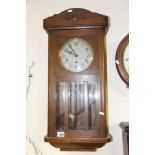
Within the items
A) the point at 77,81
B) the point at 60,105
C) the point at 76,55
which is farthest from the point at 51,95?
the point at 76,55

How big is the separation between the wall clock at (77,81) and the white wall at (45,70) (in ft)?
0.65

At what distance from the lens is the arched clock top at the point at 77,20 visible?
1687 mm

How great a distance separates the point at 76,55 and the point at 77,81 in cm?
21

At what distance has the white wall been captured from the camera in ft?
6.19

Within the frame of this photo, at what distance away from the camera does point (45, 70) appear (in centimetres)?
197

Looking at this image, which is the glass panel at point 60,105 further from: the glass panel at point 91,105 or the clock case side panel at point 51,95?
the glass panel at point 91,105

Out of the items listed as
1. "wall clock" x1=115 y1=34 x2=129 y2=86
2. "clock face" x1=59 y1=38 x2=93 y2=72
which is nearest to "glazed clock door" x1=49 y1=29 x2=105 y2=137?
"clock face" x1=59 y1=38 x2=93 y2=72

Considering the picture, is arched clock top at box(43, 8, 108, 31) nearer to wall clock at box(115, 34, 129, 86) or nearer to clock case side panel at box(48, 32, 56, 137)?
clock case side panel at box(48, 32, 56, 137)

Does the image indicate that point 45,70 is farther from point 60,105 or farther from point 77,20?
point 77,20

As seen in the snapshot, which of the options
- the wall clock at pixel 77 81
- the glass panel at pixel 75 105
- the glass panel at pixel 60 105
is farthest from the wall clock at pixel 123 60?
the glass panel at pixel 60 105
